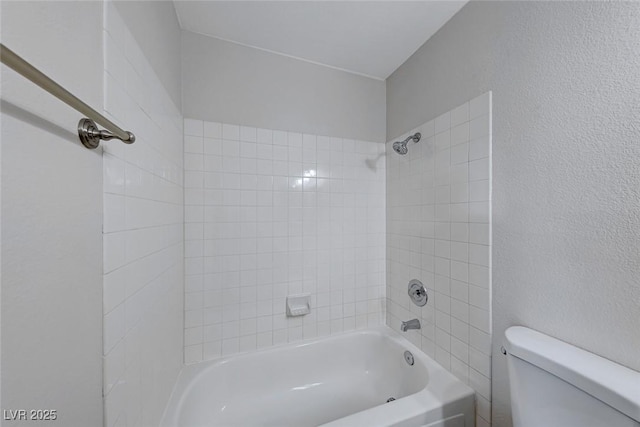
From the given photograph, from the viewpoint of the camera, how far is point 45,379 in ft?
1.41

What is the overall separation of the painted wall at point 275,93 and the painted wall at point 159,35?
121 millimetres

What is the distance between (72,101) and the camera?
16.4 inches

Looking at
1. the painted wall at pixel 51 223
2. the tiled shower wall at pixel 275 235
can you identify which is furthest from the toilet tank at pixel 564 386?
the painted wall at pixel 51 223

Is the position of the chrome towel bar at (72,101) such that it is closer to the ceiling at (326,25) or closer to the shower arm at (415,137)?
the ceiling at (326,25)

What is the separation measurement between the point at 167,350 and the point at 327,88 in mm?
1837

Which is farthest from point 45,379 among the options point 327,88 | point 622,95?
point 327,88

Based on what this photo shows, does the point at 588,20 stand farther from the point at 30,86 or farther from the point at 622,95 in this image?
the point at 30,86

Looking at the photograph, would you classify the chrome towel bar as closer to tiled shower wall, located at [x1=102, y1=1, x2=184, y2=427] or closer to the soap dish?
tiled shower wall, located at [x1=102, y1=1, x2=184, y2=427]

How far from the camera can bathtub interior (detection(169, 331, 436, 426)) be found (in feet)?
4.43

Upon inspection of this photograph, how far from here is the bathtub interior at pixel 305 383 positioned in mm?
1350

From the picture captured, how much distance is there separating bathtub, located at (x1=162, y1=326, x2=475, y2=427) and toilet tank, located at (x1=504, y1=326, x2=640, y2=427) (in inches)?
14.3

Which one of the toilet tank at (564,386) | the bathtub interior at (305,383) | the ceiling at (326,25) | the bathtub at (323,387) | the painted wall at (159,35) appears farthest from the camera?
the bathtub interior at (305,383)

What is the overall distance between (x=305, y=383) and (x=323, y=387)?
127 millimetres

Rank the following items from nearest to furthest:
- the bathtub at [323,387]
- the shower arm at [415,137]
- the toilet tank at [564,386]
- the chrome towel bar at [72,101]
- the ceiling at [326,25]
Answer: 1. the chrome towel bar at [72,101]
2. the toilet tank at [564,386]
3. the bathtub at [323,387]
4. the ceiling at [326,25]
5. the shower arm at [415,137]
